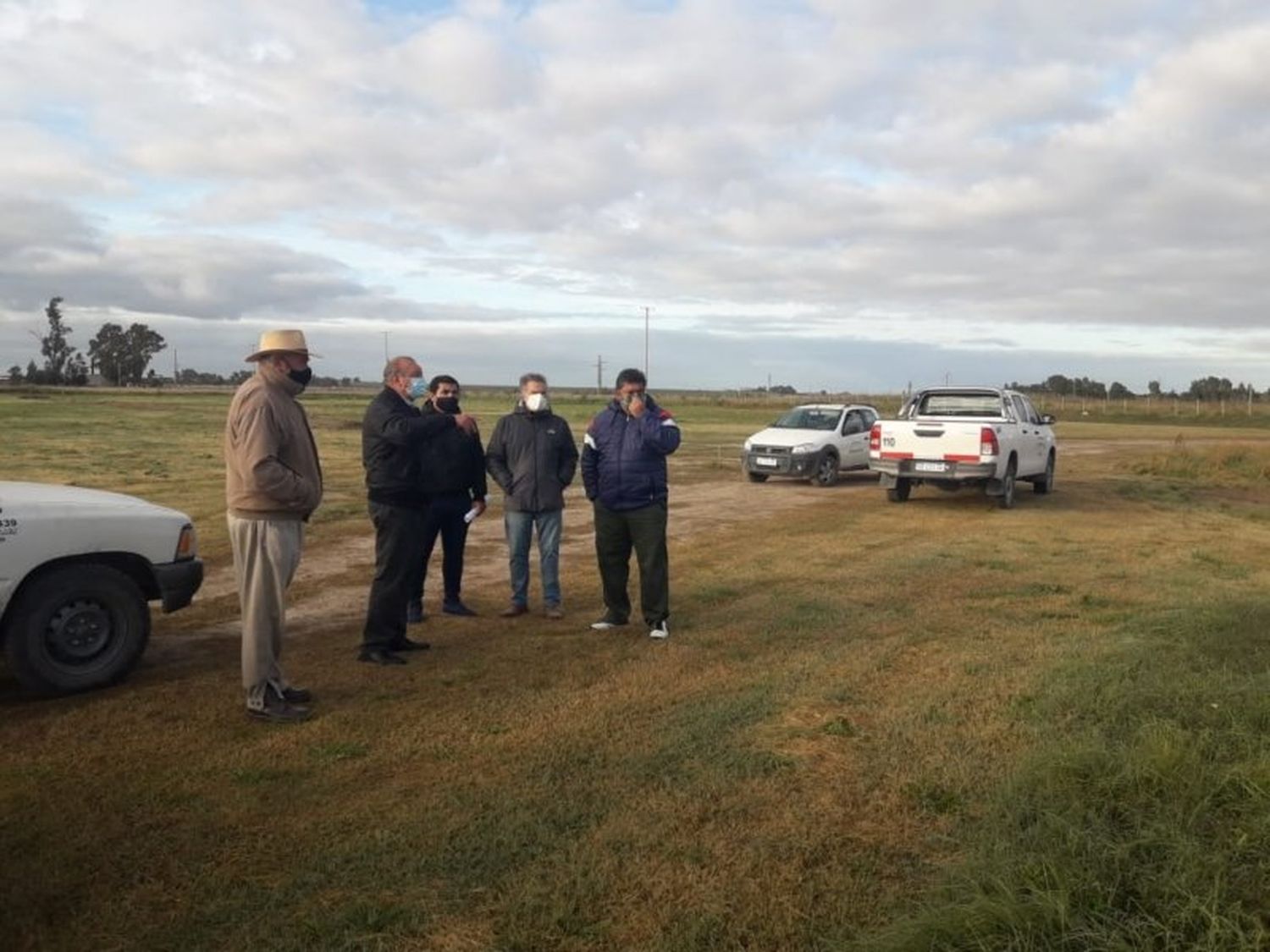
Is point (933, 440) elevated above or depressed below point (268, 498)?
below

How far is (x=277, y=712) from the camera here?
17.3 feet

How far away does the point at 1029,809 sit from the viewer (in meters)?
3.75

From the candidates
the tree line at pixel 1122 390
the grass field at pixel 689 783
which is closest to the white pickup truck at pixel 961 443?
the grass field at pixel 689 783

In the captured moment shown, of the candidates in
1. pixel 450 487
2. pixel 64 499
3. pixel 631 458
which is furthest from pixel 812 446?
pixel 64 499

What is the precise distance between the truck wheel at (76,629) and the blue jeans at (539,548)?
2.65m

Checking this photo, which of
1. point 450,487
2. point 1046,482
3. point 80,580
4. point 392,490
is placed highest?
point 392,490

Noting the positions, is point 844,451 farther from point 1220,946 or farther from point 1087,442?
point 1087,442

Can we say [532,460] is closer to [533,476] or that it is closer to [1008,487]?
[533,476]

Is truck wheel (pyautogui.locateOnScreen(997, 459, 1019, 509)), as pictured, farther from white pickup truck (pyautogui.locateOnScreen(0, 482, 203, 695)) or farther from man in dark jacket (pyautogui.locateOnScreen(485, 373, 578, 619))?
white pickup truck (pyautogui.locateOnScreen(0, 482, 203, 695))

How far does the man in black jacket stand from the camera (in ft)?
20.7

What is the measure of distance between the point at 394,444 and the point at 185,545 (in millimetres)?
1389

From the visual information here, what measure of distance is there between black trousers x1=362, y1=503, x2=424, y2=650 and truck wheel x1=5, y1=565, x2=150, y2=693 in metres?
1.27

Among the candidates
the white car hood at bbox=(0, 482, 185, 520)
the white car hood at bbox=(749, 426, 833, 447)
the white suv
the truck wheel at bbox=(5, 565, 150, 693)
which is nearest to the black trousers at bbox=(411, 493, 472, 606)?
the white car hood at bbox=(0, 482, 185, 520)

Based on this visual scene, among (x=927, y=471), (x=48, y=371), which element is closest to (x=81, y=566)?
(x=927, y=471)
